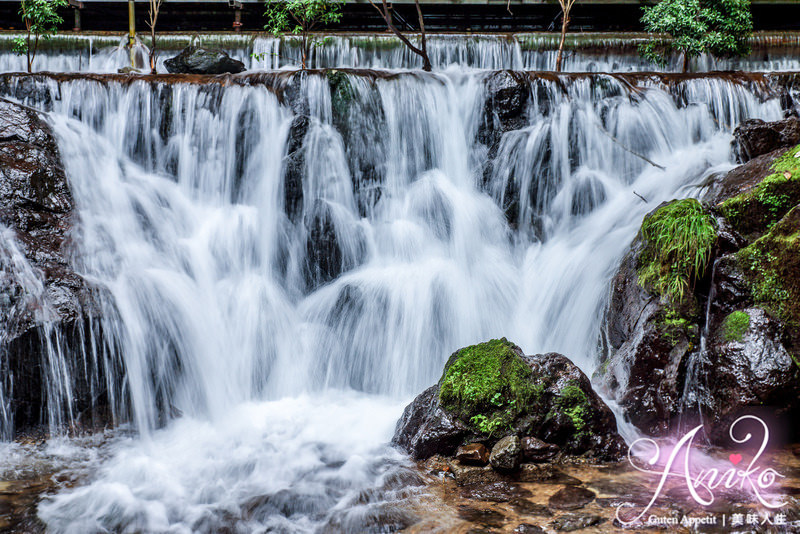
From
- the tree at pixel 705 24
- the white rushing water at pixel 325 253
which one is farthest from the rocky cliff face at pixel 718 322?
the tree at pixel 705 24

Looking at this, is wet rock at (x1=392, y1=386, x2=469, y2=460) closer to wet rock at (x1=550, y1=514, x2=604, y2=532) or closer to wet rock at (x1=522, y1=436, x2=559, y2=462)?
wet rock at (x1=522, y1=436, x2=559, y2=462)

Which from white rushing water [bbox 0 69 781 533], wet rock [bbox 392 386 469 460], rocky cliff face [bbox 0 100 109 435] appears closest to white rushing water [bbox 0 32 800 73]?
white rushing water [bbox 0 69 781 533]

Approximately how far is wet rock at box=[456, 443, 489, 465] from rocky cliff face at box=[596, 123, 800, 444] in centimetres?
130

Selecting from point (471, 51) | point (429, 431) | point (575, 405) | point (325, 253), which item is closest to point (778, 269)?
point (575, 405)

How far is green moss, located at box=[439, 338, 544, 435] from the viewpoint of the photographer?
4.10 metres

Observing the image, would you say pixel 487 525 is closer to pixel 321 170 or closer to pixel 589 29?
pixel 321 170

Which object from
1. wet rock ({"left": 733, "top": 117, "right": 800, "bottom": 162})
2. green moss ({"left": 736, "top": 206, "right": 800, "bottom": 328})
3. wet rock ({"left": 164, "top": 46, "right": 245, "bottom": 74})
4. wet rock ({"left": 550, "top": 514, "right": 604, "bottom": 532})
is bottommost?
wet rock ({"left": 550, "top": 514, "right": 604, "bottom": 532})

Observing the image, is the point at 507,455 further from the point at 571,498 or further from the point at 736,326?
the point at 736,326

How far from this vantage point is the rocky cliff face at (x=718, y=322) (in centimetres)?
408

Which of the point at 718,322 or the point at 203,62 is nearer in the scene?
the point at 718,322

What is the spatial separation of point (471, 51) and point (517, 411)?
1013 centimetres

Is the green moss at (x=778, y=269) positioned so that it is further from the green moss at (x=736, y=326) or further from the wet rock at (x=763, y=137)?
the wet rock at (x=763, y=137)

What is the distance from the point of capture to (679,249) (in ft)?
15.5

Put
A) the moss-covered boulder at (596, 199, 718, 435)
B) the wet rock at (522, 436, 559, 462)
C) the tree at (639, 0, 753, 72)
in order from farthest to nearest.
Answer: the tree at (639, 0, 753, 72) < the moss-covered boulder at (596, 199, 718, 435) < the wet rock at (522, 436, 559, 462)
